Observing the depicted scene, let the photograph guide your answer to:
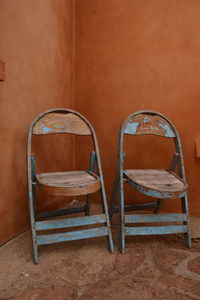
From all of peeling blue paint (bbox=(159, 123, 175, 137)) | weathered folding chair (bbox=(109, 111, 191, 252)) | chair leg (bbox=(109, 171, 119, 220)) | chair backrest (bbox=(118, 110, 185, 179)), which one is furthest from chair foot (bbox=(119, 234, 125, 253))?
peeling blue paint (bbox=(159, 123, 175, 137))

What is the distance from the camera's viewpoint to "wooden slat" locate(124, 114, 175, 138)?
2.08 m

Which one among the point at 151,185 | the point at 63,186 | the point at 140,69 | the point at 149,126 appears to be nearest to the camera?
the point at 63,186

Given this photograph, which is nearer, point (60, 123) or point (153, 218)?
point (153, 218)

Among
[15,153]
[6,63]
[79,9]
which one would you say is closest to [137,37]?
[79,9]

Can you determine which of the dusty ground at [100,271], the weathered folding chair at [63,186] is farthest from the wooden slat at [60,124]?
the dusty ground at [100,271]

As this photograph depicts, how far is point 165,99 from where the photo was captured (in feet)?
8.00

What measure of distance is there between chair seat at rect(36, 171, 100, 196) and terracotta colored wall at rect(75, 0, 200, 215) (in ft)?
2.86

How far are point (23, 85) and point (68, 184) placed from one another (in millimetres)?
906

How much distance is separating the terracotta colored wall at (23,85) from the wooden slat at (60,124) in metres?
0.18

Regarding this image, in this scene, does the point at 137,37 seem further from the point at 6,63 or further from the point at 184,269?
the point at 184,269

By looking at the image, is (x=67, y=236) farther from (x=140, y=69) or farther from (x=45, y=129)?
(x=140, y=69)

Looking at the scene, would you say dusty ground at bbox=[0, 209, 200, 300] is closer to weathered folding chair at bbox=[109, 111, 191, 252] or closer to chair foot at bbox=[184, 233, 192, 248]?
chair foot at bbox=[184, 233, 192, 248]

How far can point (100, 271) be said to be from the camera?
5.25 ft

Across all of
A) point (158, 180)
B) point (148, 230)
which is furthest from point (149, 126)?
point (148, 230)
